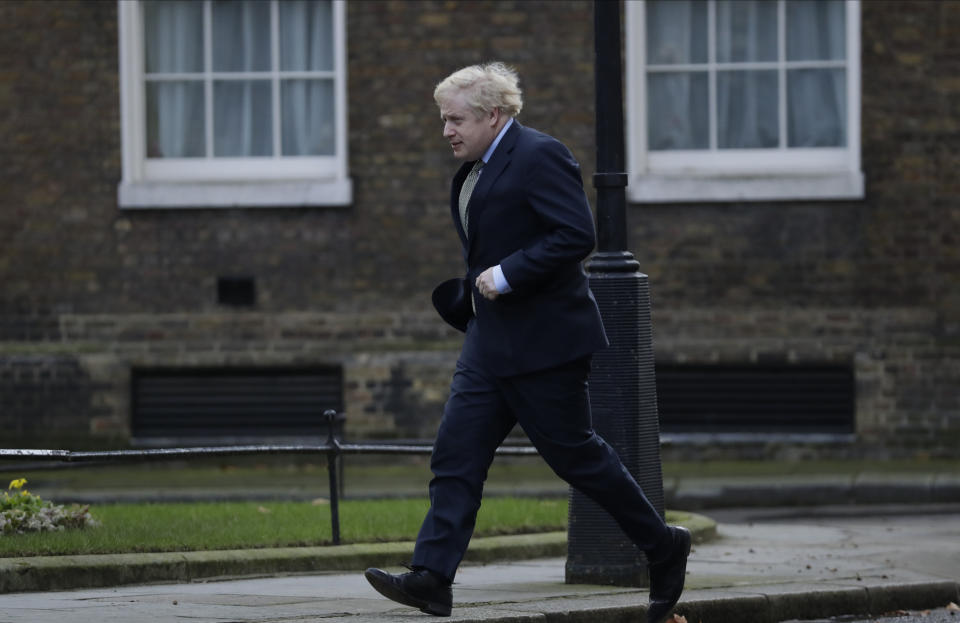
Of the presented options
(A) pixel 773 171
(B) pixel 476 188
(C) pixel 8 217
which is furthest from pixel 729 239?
(B) pixel 476 188

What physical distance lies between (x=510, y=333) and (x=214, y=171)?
904cm

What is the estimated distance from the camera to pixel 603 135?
25.1 feet

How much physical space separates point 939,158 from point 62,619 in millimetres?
9648

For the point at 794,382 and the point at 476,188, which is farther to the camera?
the point at 794,382

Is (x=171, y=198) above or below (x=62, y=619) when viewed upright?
above

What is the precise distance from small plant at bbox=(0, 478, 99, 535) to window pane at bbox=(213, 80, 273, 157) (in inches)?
256

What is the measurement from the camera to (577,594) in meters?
7.10

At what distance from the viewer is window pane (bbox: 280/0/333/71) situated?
1487cm

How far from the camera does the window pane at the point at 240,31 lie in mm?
14953

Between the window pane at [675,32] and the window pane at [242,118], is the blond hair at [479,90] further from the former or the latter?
the window pane at [242,118]

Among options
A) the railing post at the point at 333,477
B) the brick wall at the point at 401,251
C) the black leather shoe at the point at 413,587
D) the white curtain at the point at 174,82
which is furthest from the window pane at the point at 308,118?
the black leather shoe at the point at 413,587

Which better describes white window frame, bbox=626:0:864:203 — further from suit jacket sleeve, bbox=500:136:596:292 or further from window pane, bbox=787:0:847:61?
suit jacket sleeve, bbox=500:136:596:292

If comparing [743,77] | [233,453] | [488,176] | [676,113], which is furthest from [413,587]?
[743,77]

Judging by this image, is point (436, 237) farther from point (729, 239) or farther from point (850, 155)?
point (850, 155)
